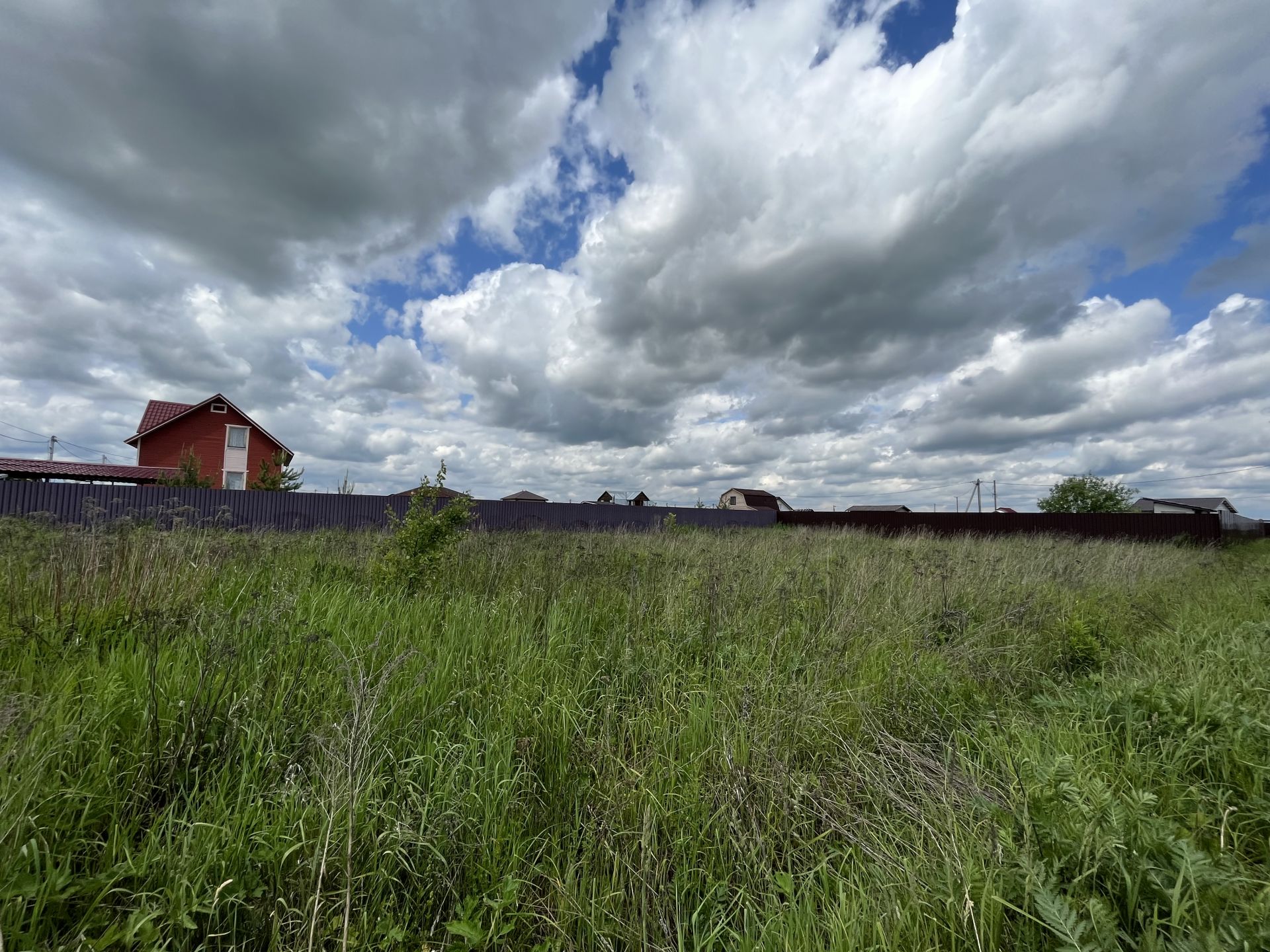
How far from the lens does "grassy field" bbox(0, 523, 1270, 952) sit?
150cm

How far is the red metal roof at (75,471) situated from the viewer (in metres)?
25.6

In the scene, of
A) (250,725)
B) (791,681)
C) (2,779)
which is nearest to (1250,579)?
(791,681)

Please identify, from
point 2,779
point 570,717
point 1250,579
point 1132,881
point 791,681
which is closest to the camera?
point 1132,881

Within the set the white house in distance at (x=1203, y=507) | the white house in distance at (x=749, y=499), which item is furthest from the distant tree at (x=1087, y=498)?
the white house in distance at (x=749, y=499)

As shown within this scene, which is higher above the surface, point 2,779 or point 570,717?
point 2,779

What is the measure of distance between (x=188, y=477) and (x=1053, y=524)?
34.4 m

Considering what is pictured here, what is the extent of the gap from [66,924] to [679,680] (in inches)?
103

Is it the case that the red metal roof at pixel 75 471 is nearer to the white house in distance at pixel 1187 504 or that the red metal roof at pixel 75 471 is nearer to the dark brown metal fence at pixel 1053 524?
the dark brown metal fence at pixel 1053 524

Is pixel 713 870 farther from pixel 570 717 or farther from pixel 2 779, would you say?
pixel 2 779

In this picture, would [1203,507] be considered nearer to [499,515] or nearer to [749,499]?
[749,499]

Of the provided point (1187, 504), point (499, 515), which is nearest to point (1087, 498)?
point (1187, 504)

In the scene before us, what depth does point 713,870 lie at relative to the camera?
1976 mm

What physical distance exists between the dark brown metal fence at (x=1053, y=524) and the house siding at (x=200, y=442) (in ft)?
108

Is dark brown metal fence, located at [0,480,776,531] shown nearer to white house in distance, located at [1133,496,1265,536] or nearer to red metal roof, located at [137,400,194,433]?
red metal roof, located at [137,400,194,433]
